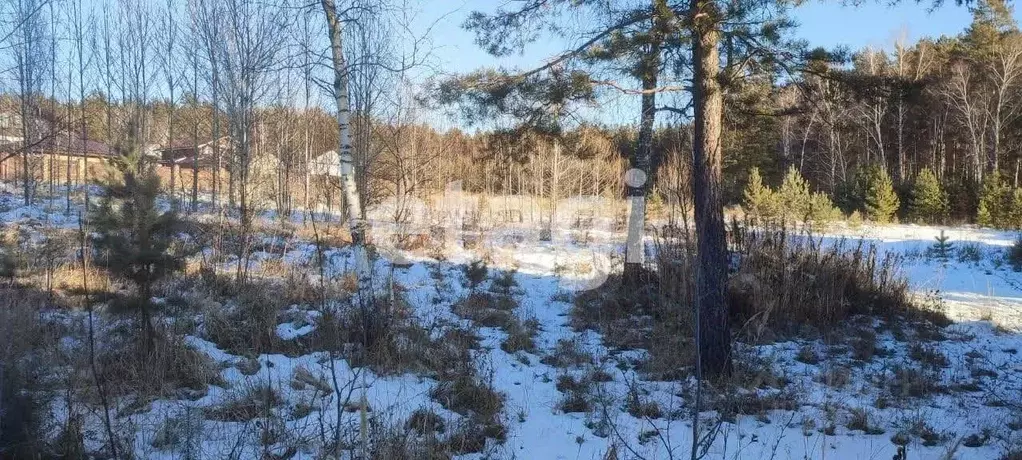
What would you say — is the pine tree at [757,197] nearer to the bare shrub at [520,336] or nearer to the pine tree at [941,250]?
the pine tree at [941,250]

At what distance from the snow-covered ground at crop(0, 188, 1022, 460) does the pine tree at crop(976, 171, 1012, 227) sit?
33.4ft

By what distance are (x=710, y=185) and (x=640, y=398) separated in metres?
1.80

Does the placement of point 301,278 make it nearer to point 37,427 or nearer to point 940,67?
point 37,427

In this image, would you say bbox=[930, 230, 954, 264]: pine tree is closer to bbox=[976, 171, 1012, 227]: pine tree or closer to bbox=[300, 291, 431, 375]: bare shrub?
bbox=[976, 171, 1012, 227]: pine tree

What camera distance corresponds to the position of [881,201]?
776 inches

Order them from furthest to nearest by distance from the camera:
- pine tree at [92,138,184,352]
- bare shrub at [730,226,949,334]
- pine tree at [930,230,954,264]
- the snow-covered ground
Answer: pine tree at [930,230,954,264] < bare shrub at [730,226,949,334] < pine tree at [92,138,184,352] < the snow-covered ground

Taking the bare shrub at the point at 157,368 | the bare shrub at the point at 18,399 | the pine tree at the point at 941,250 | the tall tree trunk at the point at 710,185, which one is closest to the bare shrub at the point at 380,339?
the bare shrub at the point at 157,368

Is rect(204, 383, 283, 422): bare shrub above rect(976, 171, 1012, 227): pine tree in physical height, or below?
below

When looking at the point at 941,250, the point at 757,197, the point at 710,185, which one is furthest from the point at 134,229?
the point at 757,197

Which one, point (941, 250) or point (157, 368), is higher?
point (941, 250)

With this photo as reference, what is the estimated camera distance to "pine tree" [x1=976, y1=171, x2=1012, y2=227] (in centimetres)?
1723

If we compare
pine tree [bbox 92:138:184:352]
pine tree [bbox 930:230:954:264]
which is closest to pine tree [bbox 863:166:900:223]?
pine tree [bbox 930:230:954:264]

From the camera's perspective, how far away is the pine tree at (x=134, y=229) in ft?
15.7

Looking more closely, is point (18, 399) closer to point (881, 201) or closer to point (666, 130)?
point (666, 130)
